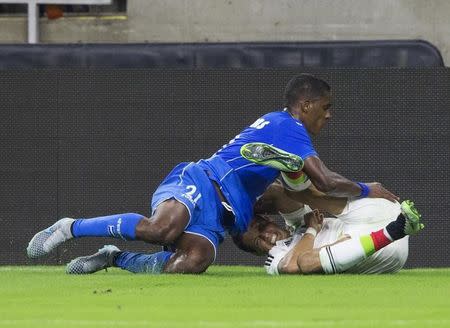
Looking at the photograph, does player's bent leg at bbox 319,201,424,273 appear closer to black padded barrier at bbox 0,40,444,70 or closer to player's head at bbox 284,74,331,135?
player's head at bbox 284,74,331,135

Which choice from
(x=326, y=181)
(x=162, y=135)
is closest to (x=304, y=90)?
(x=326, y=181)

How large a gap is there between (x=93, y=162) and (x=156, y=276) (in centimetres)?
382

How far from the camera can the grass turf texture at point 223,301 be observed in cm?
659

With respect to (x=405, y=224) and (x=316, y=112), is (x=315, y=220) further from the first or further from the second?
(x=405, y=224)

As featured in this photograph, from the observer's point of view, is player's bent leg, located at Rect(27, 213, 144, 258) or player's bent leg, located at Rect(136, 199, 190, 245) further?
player's bent leg, located at Rect(27, 213, 144, 258)

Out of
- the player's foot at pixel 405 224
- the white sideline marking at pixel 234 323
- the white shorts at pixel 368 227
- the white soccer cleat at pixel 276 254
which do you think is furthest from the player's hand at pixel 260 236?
the white sideline marking at pixel 234 323

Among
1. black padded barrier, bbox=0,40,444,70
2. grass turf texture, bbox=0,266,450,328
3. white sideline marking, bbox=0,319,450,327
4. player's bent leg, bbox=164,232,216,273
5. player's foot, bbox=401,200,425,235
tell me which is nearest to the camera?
white sideline marking, bbox=0,319,450,327

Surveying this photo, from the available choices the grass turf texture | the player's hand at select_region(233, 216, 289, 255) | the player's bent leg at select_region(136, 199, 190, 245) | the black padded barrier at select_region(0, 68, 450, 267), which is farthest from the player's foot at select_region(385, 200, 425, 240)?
the black padded barrier at select_region(0, 68, 450, 267)

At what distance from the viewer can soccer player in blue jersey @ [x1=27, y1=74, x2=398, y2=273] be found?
9117 mm

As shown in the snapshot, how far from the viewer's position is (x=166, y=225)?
9.07m

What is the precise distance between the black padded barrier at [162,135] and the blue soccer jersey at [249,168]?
9.84ft

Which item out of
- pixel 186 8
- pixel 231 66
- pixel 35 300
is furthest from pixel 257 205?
pixel 186 8

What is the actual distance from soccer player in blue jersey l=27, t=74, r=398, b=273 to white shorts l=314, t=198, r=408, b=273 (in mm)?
90

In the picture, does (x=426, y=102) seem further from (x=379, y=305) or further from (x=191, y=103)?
(x=379, y=305)
